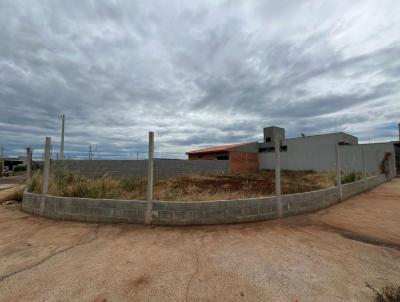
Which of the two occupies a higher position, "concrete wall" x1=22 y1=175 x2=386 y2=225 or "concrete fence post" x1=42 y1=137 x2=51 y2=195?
"concrete fence post" x1=42 y1=137 x2=51 y2=195

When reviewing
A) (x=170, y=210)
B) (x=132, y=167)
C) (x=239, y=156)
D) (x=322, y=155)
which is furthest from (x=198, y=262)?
(x=322, y=155)

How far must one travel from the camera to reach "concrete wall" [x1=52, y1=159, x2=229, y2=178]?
1198cm

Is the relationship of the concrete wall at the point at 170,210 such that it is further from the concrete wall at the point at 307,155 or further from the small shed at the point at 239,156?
the concrete wall at the point at 307,155

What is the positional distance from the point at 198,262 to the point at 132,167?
38.4 ft

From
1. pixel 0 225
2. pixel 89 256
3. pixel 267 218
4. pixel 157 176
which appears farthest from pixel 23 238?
pixel 157 176

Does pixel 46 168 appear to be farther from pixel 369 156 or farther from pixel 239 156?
pixel 369 156

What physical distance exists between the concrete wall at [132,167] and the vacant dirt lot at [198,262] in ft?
23.6

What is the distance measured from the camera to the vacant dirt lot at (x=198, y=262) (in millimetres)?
2232

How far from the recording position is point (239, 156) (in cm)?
2350

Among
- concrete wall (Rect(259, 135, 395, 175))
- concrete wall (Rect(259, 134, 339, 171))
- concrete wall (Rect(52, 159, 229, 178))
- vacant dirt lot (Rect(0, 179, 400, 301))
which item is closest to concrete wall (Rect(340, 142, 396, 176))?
concrete wall (Rect(259, 135, 395, 175))

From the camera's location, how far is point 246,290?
225 centimetres

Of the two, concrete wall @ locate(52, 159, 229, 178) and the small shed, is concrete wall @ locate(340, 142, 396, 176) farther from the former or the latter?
concrete wall @ locate(52, 159, 229, 178)

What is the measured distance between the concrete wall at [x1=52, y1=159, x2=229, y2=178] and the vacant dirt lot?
23.6 feet

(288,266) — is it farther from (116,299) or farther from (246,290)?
(116,299)
